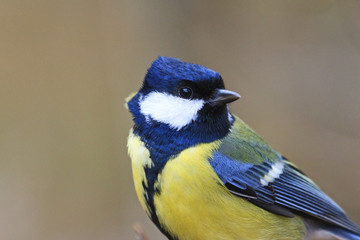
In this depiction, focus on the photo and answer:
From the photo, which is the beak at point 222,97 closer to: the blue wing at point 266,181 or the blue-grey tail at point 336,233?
the blue wing at point 266,181

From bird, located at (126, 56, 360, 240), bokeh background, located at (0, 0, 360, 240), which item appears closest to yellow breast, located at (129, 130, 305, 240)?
bird, located at (126, 56, 360, 240)

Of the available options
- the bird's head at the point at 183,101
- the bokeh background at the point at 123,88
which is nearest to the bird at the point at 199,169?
the bird's head at the point at 183,101

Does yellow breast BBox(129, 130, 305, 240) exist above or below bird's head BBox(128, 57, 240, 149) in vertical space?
below

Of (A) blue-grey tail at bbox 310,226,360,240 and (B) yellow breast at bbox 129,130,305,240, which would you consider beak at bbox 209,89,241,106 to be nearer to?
(B) yellow breast at bbox 129,130,305,240

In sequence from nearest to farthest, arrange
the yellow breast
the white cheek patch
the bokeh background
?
A: the yellow breast → the white cheek patch → the bokeh background

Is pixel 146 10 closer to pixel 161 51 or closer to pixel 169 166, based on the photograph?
pixel 161 51

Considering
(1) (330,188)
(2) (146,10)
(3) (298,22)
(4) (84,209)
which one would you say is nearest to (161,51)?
(2) (146,10)

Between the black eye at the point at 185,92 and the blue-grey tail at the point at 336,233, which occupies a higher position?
the black eye at the point at 185,92

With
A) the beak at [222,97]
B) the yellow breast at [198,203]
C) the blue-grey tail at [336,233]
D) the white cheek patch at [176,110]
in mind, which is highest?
the beak at [222,97]
